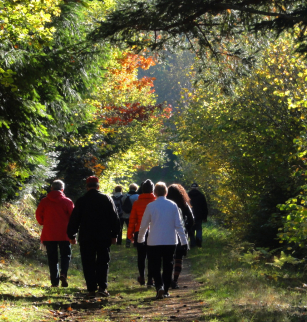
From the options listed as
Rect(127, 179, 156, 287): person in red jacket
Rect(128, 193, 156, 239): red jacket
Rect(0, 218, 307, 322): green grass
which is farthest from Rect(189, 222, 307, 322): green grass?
Rect(128, 193, 156, 239): red jacket

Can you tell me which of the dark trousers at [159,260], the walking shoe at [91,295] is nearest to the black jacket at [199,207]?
the dark trousers at [159,260]

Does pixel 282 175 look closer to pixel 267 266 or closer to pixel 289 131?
pixel 289 131

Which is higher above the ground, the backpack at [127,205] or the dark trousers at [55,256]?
the backpack at [127,205]

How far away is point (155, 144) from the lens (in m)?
36.0

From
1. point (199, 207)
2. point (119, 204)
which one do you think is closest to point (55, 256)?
point (119, 204)

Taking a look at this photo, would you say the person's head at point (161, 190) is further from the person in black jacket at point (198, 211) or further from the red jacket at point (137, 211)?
the person in black jacket at point (198, 211)

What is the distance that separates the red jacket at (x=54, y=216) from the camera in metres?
9.14

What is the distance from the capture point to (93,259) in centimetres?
812

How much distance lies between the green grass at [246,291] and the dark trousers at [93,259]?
6.01ft

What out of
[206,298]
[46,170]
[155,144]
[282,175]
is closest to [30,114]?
[206,298]

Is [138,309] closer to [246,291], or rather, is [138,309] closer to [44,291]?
[246,291]

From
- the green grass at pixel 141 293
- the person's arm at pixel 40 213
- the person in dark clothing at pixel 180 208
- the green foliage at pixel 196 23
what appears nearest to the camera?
the green grass at pixel 141 293

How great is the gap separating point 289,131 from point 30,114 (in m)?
7.51

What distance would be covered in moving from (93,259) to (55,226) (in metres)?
1.40
